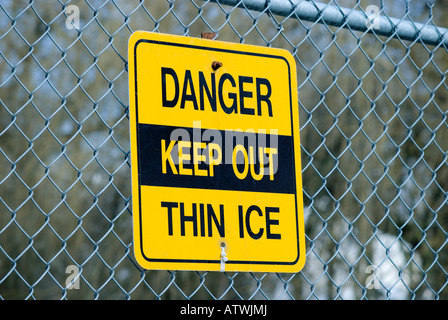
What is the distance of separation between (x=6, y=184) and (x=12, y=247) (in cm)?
43

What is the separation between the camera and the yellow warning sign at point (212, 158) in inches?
66.3

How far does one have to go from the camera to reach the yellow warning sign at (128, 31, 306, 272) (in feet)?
5.53

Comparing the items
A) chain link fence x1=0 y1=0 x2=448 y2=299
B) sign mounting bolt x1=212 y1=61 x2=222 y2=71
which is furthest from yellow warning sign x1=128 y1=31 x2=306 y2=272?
chain link fence x1=0 y1=0 x2=448 y2=299

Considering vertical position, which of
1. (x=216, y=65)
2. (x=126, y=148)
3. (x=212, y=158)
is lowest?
(x=212, y=158)

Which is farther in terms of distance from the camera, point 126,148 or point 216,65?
point 126,148

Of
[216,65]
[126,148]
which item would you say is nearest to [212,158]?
[216,65]

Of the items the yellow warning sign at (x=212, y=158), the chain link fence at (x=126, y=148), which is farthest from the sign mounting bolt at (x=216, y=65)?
the chain link fence at (x=126, y=148)

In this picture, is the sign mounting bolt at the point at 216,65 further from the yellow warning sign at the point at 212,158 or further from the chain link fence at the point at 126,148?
the chain link fence at the point at 126,148

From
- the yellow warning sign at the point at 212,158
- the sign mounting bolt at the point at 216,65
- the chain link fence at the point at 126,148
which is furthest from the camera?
the chain link fence at the point at 126,148

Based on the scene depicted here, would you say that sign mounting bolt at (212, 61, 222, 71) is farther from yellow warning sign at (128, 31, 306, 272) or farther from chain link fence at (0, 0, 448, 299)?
chain link fence at (0, 0, 448, 299)

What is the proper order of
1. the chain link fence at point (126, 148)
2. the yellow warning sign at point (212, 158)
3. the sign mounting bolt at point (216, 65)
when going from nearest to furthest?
the yellow warning sign at point (212, 158) → the sign mounting bolt at point (216, 65) → the chain link fence at point (126, 148)

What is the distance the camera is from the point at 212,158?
1.74m

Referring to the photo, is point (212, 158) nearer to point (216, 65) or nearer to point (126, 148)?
point (216, 65)
